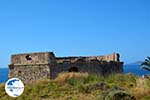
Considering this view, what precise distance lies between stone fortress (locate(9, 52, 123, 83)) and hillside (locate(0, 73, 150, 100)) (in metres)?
3.28

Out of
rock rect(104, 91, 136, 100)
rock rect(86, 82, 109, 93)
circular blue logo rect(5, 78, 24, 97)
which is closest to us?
circular blue logo rect(5, 78, 24, 97)

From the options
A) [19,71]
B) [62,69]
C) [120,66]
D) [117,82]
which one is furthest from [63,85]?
[120,66]

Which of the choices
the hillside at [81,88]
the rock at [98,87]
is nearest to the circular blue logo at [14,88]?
the hillside at [81,88]

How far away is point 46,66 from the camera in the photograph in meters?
25.8

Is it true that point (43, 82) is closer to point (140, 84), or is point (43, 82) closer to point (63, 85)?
point (63, 85)

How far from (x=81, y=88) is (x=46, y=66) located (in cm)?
726

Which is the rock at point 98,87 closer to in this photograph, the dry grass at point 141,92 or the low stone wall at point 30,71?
the dry grass at point 141,92

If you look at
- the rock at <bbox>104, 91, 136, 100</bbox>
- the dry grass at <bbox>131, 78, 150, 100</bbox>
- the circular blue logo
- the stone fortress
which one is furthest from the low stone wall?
the rock at <bbox>104, 91, 136, 100</bbox>

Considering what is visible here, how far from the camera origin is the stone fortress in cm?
2575

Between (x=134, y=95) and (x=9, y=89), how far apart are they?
514 centimetres

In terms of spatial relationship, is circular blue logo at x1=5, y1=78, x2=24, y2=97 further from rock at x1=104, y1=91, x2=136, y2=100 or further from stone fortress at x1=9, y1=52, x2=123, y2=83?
stone fortress at x1=9, y1=52, x2=123, y2=83

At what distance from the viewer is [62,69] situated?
25.8m

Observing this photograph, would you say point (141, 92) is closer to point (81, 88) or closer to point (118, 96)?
point (118, 96)

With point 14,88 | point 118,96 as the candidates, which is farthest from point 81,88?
point 14,88
